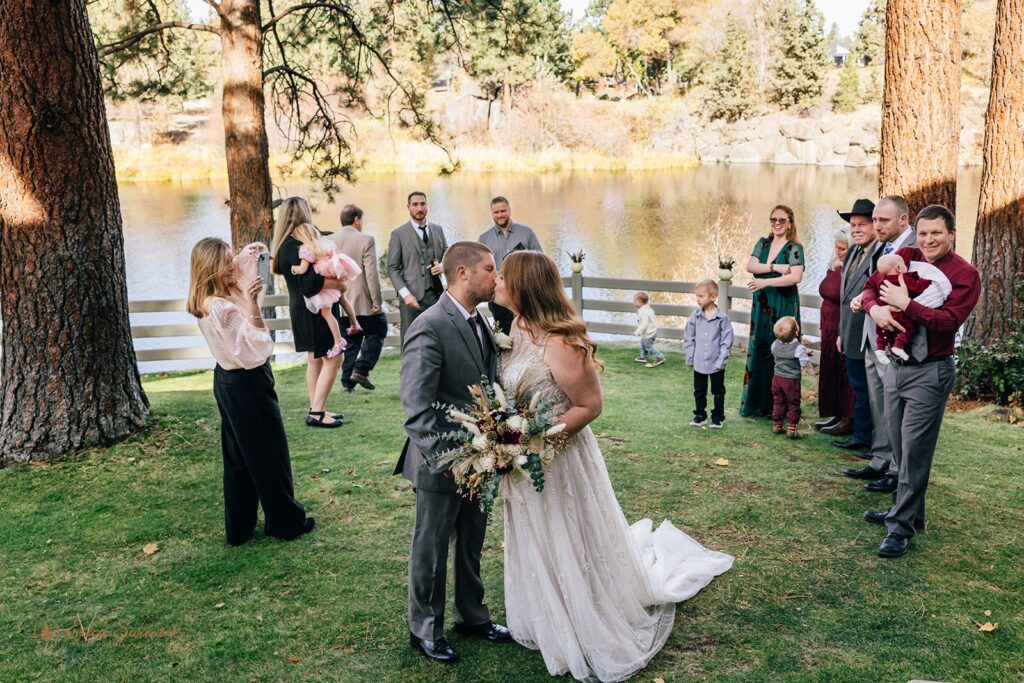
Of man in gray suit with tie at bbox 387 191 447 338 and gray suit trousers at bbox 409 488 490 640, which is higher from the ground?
man in gray suit with tie at bbox 387 191 447 338

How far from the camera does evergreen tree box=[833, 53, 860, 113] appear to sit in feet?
142

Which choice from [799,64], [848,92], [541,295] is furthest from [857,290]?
[799,64]

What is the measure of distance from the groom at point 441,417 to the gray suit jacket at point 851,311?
366 centimetres

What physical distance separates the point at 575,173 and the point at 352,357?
2615 centimetres

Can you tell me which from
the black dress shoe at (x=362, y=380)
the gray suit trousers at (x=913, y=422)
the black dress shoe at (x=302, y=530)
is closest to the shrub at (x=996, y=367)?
the gray suit trousers at (x=913, y=422)

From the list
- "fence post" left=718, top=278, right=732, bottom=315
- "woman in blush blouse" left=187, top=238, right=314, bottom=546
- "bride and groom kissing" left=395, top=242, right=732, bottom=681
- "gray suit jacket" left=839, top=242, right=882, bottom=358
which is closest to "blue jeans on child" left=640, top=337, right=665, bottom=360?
"fence post" left=718, top=278, right=732, bottom=315

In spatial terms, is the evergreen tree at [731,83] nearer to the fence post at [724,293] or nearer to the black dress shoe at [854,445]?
the fence post at [724,293]

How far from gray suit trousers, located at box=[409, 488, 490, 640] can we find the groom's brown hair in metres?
1.00

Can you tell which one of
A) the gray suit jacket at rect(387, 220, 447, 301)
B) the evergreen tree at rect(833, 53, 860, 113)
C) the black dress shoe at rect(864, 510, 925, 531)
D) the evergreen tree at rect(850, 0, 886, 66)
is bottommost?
the black dress shoe at rect(864, 510, 925, 531)

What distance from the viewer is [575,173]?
3428 cm

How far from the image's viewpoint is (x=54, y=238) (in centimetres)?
633

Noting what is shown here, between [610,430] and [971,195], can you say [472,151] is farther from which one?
[610,430]

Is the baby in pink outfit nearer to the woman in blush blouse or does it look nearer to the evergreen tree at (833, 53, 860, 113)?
the woman in blush blouse

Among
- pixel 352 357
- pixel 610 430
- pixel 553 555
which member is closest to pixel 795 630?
pixel 553 555
